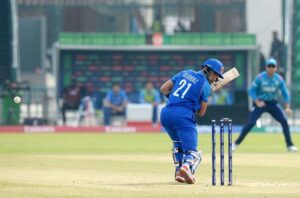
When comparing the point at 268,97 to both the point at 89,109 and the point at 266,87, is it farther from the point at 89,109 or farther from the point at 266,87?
the point at 89,109

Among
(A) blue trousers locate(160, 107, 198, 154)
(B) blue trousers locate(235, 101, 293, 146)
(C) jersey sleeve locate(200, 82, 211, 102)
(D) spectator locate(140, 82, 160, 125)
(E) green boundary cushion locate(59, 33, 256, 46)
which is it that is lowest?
(D) spectator locate(140, 82, 160, 125)

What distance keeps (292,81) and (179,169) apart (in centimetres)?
2407

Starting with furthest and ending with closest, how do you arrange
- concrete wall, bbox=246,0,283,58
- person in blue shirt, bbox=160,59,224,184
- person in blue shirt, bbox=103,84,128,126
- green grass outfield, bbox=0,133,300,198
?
concrete wall, bbox=246,0,283,58 < person in blue shirt, bbox=103,84,128,126 < person in blue shirt, bbox=160,59,224,184 < green grass outfield, bbox=0,133,300,198

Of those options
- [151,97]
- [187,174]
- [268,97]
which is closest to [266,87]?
[268,97]

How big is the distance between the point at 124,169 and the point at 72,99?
1712 cm

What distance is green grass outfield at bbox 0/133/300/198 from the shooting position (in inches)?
488

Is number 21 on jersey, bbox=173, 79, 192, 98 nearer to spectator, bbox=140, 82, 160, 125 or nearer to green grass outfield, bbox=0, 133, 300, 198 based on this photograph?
green grass outfield, bbox=0, 133, 300, 198

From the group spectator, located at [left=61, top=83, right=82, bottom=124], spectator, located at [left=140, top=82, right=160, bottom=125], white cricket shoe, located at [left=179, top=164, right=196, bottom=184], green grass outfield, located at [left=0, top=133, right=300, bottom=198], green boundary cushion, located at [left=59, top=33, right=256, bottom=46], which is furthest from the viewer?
green boundary cushion, located at [left=59, top=33, right=256, bottom=46]

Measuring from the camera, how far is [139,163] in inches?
711

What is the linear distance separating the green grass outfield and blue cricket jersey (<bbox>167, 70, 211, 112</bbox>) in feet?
3.19

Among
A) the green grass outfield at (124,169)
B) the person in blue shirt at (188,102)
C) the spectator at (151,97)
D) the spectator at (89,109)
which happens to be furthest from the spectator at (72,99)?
the person in blue shirt at (188,102)

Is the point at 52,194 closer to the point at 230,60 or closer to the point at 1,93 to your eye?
the point at 1,93

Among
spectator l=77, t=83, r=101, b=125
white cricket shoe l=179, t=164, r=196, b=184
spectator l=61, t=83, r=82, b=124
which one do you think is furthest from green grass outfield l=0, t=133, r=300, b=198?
spectator l=61, t=83, r=82, b=124

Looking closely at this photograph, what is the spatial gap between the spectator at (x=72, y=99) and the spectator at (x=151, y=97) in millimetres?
1898
